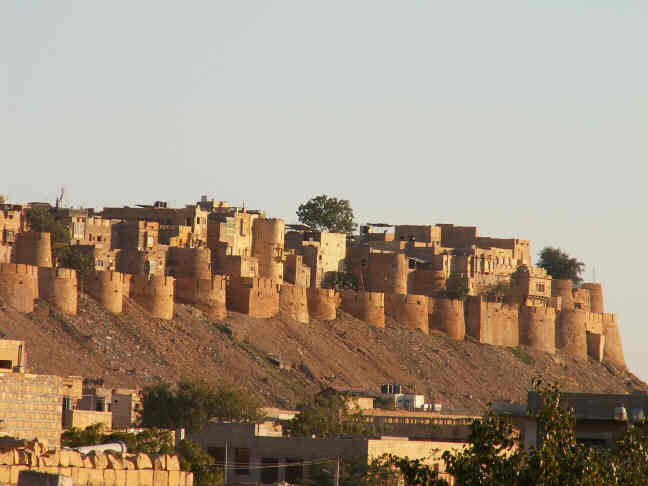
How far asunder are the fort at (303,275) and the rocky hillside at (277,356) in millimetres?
739

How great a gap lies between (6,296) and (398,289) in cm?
2579

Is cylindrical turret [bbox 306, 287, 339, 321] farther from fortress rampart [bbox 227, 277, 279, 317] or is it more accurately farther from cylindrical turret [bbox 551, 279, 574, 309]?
cylindrical turret [bbox 551, 279, 574, 309]

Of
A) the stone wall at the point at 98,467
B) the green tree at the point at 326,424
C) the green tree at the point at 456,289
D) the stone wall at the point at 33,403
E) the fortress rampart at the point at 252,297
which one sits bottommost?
the stone wall at the point at 98,467

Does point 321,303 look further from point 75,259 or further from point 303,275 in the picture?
point 75,259

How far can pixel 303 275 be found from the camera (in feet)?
289

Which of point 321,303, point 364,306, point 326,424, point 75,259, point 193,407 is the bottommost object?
point 326,424

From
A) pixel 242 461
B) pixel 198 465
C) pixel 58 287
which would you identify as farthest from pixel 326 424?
pixel 58 287

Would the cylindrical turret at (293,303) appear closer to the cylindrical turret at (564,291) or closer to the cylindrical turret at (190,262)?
the cylindrical turret at (190,262)

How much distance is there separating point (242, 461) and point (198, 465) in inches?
256

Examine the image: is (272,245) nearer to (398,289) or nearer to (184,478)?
(398,289)

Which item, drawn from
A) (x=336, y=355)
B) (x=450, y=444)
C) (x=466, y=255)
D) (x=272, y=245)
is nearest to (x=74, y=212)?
(x=272, y=245)

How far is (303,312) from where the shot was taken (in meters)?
82.2

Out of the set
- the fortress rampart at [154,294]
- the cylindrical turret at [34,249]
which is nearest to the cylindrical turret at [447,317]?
the fortress rampart at [154,294]

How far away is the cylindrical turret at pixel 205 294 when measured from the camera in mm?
77812
